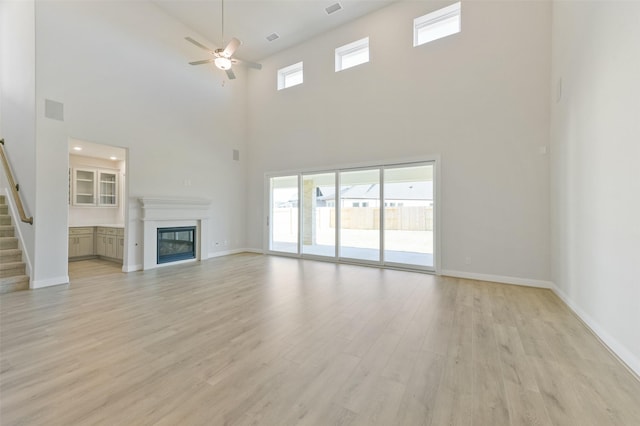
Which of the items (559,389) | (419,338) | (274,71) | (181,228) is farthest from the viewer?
(274,71)

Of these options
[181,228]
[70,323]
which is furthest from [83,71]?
[70,323]

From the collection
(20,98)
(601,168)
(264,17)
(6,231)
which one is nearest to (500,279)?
(601,168)

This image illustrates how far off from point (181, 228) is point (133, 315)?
3.52 meters

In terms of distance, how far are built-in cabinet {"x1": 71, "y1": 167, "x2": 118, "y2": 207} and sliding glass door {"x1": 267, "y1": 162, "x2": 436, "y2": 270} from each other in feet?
16.1

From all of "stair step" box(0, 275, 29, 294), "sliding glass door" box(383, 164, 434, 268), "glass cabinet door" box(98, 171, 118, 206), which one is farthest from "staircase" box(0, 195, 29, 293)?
"sliding glass door" box(383, 164, 434, 268)

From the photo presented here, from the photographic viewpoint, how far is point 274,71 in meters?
7.48

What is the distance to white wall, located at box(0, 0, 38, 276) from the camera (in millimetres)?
4363

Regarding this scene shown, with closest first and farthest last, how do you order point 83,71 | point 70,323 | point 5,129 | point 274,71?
point 70,323
point 83,71
point 5,129
point 274,71

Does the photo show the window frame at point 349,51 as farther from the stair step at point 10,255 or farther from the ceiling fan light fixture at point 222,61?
the stair step at point 10,255

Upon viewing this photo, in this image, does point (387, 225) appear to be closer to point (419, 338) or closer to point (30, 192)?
point (419, 338)

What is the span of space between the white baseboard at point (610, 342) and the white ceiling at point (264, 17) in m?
6.42

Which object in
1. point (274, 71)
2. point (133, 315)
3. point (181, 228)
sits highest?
point (274, 71)

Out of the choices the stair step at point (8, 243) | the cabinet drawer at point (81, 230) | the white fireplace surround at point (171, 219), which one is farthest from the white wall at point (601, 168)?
the cabinet drawer at point (81, 230)

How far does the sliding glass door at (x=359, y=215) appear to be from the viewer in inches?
215
